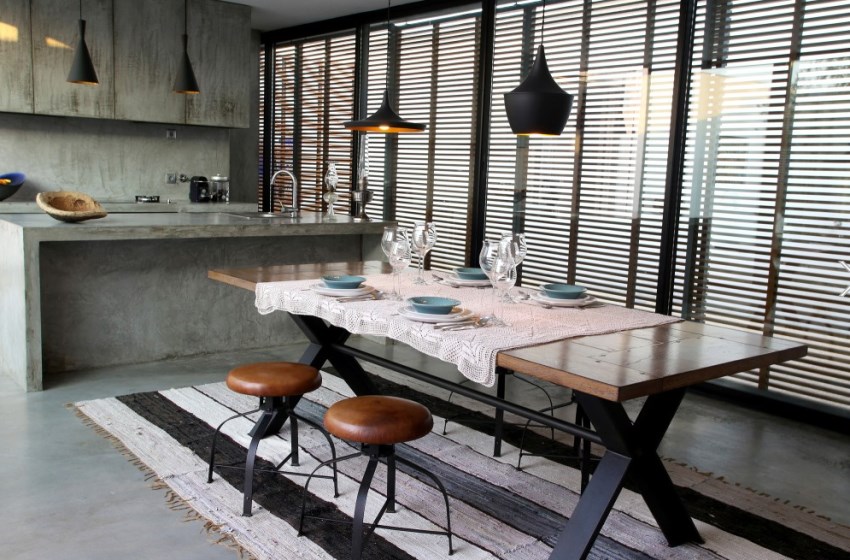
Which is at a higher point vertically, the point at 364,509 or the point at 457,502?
the point at 364,509

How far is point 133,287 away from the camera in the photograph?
4.69 metres

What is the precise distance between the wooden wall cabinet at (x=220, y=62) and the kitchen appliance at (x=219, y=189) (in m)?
0.51

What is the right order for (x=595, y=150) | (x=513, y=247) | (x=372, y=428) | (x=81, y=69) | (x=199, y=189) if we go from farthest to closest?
(x=199, y=189) → (x=81, y=69) → (x=595, y=150) → (x=513, y=247) → (x=372, y=428)

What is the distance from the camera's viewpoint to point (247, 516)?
105 inches

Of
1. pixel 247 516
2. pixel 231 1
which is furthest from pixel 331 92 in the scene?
pixel 247 516

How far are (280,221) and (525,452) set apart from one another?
253 cm

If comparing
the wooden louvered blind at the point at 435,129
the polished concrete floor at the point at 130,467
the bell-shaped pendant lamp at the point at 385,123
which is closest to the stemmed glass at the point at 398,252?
the bell-shaped pendant lamp at the point at 385,123

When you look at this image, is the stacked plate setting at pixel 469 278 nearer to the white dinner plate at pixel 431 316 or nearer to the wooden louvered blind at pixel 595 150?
the white dinner plate at pixel 431 316

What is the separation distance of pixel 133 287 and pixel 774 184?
148 inches

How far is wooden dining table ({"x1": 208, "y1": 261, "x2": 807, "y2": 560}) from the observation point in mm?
1978

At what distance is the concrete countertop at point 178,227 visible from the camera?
4.07 meters

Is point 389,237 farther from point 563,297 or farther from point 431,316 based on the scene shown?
point 563,297

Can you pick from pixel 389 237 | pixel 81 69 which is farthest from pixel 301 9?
pixel 389 237

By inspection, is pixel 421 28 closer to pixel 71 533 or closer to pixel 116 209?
pixel 116 209
